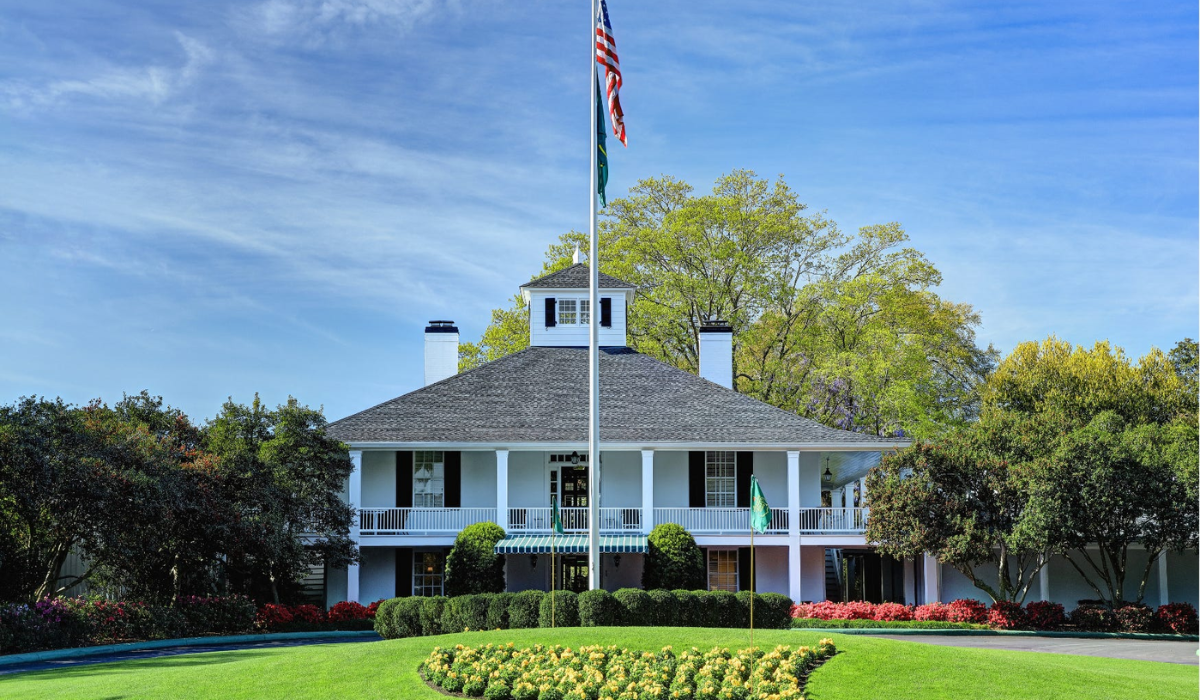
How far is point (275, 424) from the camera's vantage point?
102 feet

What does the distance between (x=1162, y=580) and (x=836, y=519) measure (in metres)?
9.72

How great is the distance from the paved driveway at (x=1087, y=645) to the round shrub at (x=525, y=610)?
727 centimetres

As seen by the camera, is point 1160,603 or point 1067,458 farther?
point 1160,603

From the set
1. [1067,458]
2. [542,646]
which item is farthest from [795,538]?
[542,646]

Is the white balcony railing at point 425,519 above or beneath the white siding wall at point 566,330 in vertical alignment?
beneath

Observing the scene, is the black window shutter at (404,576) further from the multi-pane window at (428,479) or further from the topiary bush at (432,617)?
the topiary bush at (432,617)

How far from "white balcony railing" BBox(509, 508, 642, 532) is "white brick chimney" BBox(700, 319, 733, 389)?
8.23 m

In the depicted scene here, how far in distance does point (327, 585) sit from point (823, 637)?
63.9 ft

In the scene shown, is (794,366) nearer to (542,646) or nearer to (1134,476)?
(1134,476)

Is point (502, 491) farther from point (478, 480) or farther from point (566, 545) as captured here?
point (566, 545)

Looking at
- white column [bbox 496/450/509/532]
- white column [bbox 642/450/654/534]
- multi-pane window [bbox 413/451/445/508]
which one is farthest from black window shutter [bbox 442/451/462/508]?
white column [bbox 642/450/654/534]

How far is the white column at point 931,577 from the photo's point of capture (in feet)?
108

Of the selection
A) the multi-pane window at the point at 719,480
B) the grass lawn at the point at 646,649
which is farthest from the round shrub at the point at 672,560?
the grass lawn at the point at 646,649

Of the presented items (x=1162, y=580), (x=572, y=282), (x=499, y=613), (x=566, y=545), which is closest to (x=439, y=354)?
(x=572, y=282)
